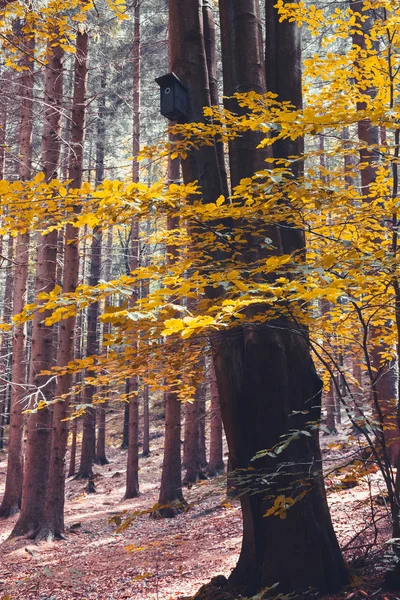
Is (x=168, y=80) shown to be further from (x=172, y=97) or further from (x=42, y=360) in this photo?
(x=42, y=360)

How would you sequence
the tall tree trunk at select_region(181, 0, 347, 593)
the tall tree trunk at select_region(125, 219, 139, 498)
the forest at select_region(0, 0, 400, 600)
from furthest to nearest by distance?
the tall tree trunk at select_region(125, 219, 139, 498), the tall tree trunk at select_region(181, 0, 347, 593), the forest at select_region(0, 0, 400, 600)

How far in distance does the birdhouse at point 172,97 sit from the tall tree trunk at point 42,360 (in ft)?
17.3

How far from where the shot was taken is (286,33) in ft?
17.6

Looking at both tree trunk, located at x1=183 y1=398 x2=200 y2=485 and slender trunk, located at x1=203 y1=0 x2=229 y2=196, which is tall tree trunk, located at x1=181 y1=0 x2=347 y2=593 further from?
tree trunk, located at x1=183 y1=398 x2=200 y2=485

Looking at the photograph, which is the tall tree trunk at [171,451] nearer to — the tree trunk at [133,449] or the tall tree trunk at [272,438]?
the tree trunk at [133,449]

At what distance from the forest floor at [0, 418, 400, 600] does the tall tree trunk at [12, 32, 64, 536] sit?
63 cm

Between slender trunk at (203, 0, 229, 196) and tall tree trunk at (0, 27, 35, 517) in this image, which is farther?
tall tree trunk at (0, 27, 35, 517)

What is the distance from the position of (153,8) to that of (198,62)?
44.3 feet

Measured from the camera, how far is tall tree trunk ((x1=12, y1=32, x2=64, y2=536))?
9562mm

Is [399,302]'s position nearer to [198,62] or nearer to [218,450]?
[198,62]

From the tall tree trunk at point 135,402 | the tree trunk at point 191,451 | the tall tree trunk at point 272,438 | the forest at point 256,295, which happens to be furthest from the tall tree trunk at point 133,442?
the tall tree trunk at point 272,438

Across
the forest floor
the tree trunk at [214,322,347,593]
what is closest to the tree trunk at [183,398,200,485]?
the forest floor

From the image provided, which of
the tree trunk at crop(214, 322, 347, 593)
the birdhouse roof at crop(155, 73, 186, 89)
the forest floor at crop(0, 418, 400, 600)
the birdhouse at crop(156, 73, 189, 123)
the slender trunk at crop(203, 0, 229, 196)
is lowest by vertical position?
the forest floor at crop(0, 418, 400, 600)

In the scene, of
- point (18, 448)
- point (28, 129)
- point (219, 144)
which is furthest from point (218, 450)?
point (219, 144)
